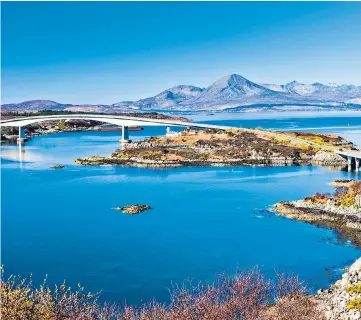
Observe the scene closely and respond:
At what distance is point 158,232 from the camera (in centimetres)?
2084

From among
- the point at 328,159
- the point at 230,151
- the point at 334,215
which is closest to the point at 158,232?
the point at 334,215

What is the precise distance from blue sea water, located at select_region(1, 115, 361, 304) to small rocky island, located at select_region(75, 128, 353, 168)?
18.9 feet

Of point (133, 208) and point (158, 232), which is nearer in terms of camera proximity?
point (158, 232)

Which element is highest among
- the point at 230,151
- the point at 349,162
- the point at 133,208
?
the point at 230,151

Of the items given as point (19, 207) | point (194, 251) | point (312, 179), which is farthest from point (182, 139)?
point (194, 251)

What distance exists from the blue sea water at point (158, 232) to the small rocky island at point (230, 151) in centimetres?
575

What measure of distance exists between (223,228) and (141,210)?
4.95m

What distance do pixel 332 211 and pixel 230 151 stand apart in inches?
911

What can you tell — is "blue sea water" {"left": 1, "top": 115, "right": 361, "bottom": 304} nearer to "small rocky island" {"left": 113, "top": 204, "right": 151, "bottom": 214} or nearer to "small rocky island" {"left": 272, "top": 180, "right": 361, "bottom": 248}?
"small rocky island" {"left": 113, "top": 204, "right": 151, "bottom": 214}

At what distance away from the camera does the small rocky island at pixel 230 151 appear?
138ft

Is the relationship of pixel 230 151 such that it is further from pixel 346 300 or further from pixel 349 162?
pixel 346 300

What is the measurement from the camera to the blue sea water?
633 inches

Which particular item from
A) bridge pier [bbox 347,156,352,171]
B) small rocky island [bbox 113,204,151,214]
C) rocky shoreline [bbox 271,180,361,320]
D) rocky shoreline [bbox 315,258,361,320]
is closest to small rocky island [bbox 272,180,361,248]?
rocky shoreline [bbox 271,180,361,320]

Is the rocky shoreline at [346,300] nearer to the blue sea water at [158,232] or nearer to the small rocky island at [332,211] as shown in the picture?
the blue sea water at [158,232]
